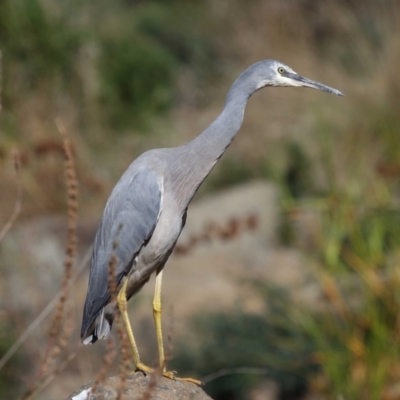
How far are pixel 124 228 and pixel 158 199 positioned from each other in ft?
0.66

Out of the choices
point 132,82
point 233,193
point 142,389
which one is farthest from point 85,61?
point 142,389

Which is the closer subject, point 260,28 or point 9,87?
point 9,87

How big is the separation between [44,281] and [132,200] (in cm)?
400

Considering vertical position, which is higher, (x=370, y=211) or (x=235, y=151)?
(x=370, y=211)

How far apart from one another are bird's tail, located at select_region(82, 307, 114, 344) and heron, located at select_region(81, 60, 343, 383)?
0.05ft

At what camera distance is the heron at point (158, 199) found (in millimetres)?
3629

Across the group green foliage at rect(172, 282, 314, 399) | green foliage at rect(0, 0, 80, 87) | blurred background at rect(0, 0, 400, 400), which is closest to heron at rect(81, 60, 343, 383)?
blurred background at rect(0, 0, 400, 400)

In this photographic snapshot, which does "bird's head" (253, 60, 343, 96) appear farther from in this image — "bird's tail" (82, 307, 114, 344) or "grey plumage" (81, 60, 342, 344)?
Result: "bird's tail" (82, 307, 114, 344)

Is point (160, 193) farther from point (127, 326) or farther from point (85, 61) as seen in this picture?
point (85, 61)

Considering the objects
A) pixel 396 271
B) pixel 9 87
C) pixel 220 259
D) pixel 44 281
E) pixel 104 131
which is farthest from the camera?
pixel 104 131

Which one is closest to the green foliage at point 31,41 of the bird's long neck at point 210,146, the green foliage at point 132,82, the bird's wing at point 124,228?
the green foliage at point 132,82

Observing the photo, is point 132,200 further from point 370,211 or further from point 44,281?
point 44,281

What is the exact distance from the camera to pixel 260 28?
1450 cm

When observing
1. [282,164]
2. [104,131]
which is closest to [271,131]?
[282,164]
